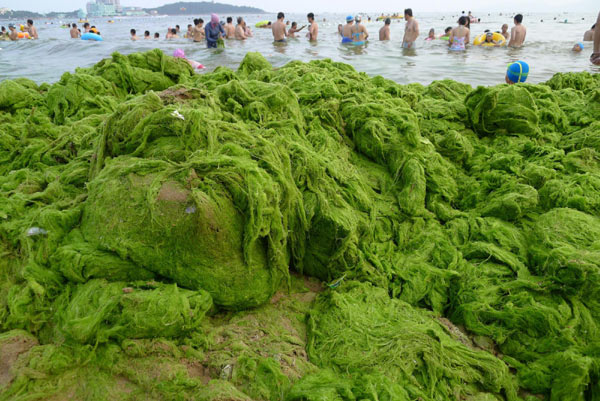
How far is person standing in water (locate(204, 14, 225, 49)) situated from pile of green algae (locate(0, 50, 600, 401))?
1204 cm

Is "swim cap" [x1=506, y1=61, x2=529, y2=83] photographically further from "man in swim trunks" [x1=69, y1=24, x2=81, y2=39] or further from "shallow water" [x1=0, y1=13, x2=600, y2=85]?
"man in swim trunks" [x1=69, y1=24, x2=81, y2=39]

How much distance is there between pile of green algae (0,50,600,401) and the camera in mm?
1893

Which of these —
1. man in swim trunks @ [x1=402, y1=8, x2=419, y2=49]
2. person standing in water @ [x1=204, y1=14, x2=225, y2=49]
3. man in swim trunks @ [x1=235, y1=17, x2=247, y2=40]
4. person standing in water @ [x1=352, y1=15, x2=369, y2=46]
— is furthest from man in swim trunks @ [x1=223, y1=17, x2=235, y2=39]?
man in swim trunks @ [x1=402, y1=8, x2=419, y2=49]

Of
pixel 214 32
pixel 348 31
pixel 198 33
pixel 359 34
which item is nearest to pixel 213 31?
pixel 214 32

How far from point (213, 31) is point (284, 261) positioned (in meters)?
14.2

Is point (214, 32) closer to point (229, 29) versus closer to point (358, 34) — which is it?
point (229, 29)

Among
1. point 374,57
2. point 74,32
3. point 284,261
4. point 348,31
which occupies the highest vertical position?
point 74,32

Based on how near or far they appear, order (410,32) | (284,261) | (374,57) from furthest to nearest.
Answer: (410,32) → (374,57) → (284,261)

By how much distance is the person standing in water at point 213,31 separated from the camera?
1403 cm

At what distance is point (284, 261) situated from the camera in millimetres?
2467

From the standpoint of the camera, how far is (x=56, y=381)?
174cm

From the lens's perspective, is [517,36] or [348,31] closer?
[517,36]

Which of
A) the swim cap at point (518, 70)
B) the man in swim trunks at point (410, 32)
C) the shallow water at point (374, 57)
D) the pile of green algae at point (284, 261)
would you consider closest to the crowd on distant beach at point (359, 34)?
the man in swim trunks at point (410, 32)

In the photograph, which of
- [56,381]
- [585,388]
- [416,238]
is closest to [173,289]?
[56,381]
